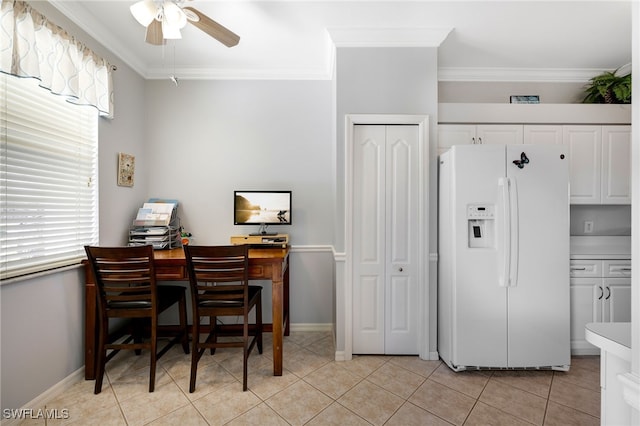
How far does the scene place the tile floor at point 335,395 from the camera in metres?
1.62

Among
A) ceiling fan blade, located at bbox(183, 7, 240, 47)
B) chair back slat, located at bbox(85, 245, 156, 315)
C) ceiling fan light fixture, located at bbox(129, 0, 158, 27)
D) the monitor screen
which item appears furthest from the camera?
the monitor screen

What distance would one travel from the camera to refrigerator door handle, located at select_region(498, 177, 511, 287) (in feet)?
6.47

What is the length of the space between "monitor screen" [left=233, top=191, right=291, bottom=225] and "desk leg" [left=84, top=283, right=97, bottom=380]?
1.22 metres

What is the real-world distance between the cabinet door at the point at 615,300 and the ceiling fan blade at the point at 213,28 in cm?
366

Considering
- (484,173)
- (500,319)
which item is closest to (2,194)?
(484,173)

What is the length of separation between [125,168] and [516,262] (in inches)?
138

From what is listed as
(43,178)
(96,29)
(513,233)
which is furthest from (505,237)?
(96,29)

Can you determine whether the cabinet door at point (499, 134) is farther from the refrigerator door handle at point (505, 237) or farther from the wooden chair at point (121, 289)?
the wooden chair at point (121, 289)

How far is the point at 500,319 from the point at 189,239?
116 inches

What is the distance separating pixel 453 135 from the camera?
243 cm

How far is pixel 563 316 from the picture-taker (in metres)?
2.01

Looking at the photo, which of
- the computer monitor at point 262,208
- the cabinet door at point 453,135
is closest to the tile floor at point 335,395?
the computer monitor at point 262,208

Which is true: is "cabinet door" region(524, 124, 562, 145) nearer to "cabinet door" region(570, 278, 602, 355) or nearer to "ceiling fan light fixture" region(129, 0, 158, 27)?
"cabinet door" region(570, 278, 602, 355)

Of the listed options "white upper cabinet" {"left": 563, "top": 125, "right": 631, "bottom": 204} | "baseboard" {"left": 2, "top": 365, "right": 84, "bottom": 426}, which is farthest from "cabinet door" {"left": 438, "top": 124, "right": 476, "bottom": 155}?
"baseboard" {"left": 2, "top": 365, "right": 84, "bottom": 426}
